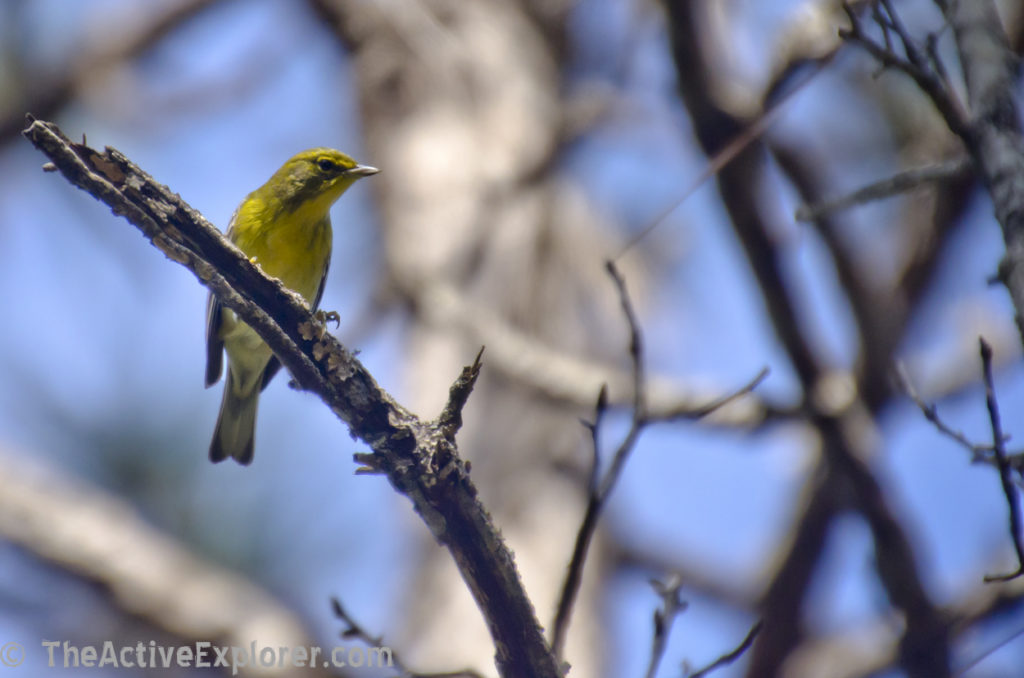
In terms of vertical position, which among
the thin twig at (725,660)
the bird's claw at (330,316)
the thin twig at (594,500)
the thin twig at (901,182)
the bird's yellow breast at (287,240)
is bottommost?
the thin twig at (725,660)

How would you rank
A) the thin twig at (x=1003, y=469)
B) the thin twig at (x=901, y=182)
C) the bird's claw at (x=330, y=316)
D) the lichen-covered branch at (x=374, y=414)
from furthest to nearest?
the bird's claw at (x=330, y=316)
the thin twig at (x=901, y=182)
the lichen-covered branch at (x=374, y=414)
the thin twig at (x=1003, y=469)

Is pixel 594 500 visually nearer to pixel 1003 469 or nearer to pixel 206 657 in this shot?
pixel 1003 469

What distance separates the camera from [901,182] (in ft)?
6.51

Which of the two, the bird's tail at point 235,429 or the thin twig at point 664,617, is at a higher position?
the bird's tail at point 235,429

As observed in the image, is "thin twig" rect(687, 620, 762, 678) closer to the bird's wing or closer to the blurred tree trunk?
the blurred tree trunk

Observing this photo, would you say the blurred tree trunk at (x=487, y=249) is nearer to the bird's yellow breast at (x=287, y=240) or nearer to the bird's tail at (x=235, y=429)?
the bird's yellow breast at (x=287, y=240)

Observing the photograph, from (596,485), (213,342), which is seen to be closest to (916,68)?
(596,485)

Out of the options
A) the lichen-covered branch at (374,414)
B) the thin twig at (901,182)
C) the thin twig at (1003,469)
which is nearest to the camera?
the thin twig at (1003,469)

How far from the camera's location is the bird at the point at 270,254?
12.4 feet

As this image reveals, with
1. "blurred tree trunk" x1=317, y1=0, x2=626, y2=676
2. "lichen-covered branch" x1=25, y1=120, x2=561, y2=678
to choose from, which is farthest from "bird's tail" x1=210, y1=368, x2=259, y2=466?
"lichen-covered branch" x1=25, y1=120, x2=561, y2=678

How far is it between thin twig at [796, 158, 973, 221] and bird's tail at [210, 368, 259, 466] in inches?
109

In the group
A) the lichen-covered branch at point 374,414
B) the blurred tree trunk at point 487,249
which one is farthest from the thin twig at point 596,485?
the blurred tree trunk at point 487,249

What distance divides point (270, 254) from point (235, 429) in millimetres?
865

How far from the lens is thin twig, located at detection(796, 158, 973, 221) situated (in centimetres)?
189
